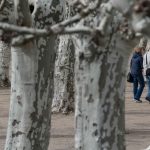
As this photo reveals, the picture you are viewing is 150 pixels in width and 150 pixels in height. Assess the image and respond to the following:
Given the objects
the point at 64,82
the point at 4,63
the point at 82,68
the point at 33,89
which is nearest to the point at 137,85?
the point at 64,82

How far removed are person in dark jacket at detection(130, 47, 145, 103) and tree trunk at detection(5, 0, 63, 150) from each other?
1068cm

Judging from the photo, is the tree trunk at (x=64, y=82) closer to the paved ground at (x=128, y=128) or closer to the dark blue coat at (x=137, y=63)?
the paved ground at (x=128, y=128)

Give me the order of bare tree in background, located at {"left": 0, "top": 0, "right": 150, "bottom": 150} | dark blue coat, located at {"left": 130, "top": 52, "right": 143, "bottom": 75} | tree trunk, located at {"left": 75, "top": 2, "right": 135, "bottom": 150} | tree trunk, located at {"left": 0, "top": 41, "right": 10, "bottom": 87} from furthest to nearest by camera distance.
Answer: tree trunk, located at {"left": 0, "top": 41, "right": 10, "bottom": 87} < dark blue coat, located at {"left": 130, "top": 52, "right": 143, "bottom": 75} < tree trunk, located at {"left": 75, "top": 2, "right": 135, "bottom": 150} < bare tree in background, located at {"left": 0, "top": 0, "right": 150, "bottom": 150}

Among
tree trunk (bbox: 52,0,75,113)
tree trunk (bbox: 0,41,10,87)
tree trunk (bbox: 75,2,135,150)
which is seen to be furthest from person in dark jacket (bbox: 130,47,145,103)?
tree trunk (bbox: 75,2,135,150)

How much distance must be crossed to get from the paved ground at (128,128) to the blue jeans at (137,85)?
45cm

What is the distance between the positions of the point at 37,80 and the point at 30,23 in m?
0.79

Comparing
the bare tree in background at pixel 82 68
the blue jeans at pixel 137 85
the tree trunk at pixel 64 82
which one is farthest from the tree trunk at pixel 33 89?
the blue jeans at pixel 137 85

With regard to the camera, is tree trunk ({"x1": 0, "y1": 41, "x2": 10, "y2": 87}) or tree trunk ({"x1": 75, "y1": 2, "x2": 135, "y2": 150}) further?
tree trunk ({"x1": 0, "y1": 41, "x2": 10, "y2": 87})

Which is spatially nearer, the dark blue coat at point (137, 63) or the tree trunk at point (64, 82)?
the tree trunk at point (64, 82)

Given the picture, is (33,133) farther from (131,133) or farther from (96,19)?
(131,133)

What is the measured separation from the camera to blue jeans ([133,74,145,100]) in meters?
19.0

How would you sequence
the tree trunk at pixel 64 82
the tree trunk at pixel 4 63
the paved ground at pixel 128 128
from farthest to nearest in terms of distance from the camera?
the tree trunk at pixel 4 63, the tree trunk at pixel 64 82, the paved ground at pixel 128 128

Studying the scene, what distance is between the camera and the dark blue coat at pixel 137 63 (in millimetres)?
18531

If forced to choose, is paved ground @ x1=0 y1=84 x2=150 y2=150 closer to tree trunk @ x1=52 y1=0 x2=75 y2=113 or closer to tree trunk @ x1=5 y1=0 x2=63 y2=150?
tree trunk @ x1=52 y1=0 x2=75 y2=113
